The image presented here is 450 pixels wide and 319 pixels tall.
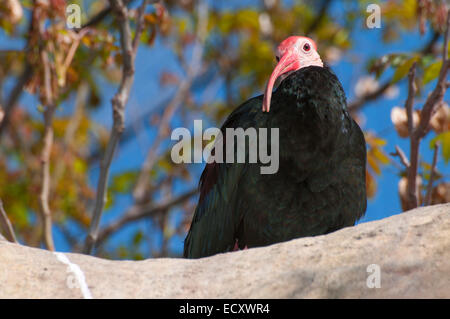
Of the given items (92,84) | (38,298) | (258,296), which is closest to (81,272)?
(38,298)

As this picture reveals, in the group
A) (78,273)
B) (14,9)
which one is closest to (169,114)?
(14,9)

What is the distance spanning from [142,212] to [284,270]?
5997 mm

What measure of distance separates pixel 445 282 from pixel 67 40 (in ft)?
13.0

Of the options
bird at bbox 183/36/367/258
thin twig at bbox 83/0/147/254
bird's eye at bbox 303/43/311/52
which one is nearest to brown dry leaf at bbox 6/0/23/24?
thin twig at bbox 83/0/147/254

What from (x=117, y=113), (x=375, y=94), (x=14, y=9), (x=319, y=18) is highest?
(x=319, y=18)

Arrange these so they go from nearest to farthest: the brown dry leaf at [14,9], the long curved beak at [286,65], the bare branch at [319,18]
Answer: the long curved beak at [286,65] < the brown dry leaf at [14,9] < the bare branch at [319,18]

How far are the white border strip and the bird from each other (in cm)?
164

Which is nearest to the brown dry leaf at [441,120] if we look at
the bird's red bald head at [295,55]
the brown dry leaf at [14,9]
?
the bird's red bald head at [295,55]

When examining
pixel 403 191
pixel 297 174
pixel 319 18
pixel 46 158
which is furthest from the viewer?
pixel 319 18

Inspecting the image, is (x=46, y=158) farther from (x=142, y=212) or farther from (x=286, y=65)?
(x=142, y=212)

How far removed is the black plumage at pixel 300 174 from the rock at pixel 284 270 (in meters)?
1.17

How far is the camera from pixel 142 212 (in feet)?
30.5

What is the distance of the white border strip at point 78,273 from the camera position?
340 cm

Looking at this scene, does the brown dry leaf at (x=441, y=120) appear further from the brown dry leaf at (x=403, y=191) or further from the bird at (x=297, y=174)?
the bird at (x=297, y=174)
